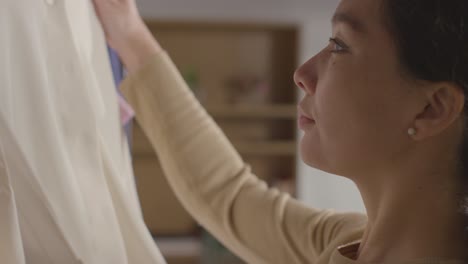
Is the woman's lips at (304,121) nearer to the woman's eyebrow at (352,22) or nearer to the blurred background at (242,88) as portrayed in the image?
the woman's eyebrow at (352,22)

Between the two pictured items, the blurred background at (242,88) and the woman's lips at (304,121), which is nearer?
the woman's lips at (304,121)

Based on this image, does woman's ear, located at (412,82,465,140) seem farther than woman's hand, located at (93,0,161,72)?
No

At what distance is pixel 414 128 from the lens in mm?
565

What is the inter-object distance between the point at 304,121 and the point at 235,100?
266cm

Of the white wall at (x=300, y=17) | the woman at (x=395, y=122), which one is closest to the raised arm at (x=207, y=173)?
the woman at (x=395, y=122)

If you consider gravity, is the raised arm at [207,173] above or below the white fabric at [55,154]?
below

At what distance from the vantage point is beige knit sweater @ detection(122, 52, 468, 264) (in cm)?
80

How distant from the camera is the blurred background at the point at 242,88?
10.5 feet

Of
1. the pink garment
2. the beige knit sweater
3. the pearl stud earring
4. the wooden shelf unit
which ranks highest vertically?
the pearl stud earring

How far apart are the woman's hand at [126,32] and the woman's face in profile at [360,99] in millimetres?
266

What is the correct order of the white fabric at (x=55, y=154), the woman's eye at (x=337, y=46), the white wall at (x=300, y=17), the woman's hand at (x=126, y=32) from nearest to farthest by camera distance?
the white fabric at (x=55, y=154), the woman's eye at (x=337, y=46), the woman's hand at (x=126, y=32), the white wall at (x=300, y=17)

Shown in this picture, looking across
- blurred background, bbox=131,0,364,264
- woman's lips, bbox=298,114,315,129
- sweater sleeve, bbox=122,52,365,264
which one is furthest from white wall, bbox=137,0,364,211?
woman's lips, bbox=298,114,315,129

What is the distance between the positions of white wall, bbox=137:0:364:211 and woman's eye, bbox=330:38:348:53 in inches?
101

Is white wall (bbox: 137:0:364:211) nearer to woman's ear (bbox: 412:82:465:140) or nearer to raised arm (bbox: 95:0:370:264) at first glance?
raised arm (bbox: 95:0:370:264)
